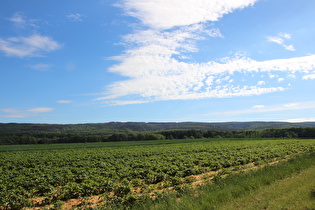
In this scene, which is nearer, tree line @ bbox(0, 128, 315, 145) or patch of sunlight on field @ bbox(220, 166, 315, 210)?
patch of sunlight on field @ bbox(220, 166, 315, 210)

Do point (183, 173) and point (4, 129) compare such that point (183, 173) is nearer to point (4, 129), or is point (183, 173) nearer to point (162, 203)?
point (162, 203)

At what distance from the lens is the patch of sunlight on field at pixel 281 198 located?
22.2ft

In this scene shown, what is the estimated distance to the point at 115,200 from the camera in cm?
986

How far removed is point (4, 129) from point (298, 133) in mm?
205328

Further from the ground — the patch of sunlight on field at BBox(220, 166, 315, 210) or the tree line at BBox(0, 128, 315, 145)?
the patch of sunlight on field at BBox(220, 166, 315, 210)

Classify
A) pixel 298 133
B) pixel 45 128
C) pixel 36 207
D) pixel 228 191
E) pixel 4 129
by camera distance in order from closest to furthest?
pixel 228 191, pixel 36 207, pixel 298 133, pixel 4 129, pixel 45 128

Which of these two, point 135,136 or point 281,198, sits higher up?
point 281,198

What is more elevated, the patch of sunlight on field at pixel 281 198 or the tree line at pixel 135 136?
the patch of sunlight on field at pixel 281 198

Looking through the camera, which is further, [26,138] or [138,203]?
[26,138]

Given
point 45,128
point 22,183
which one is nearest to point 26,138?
→ point 22,183

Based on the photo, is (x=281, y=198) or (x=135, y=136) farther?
(x=135, y=136)

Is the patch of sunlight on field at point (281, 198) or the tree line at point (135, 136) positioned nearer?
the patch of sunlight on field at point (281, 198)

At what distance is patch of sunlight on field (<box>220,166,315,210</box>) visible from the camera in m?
6.78

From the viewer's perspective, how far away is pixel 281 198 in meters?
7.39
